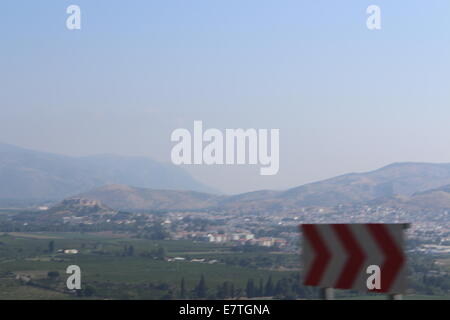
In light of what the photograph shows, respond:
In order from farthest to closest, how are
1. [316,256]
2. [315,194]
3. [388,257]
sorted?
1. [315,194]
2. [316,256]
3. [388,257]

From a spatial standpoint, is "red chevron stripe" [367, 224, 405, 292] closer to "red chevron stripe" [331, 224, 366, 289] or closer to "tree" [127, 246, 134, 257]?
"red chevron stripe" [331, 224, 366, 289]

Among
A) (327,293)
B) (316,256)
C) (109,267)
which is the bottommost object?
(109,267)

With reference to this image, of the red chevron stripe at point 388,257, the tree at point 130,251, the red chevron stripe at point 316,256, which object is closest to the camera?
the red chevron stripe at point 388,257

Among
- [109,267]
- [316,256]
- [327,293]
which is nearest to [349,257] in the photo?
[316,256]

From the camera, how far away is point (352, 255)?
24.3 ft

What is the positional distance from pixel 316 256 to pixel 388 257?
0.83 meters

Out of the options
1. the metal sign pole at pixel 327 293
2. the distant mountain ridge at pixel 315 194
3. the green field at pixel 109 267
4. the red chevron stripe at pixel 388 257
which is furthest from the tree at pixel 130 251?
the distant mountain ridge at pixel 315 194

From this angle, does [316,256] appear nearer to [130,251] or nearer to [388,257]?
[388,257]

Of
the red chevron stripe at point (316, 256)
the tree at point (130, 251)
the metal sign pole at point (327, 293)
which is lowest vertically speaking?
the tree at point (130, 251)

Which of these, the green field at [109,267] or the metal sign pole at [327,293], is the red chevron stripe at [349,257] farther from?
the green field at [109,267]

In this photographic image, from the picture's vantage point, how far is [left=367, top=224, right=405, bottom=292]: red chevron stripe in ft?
23.5

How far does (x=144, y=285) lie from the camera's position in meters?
28.7

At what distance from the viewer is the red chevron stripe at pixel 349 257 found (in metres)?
7.39
